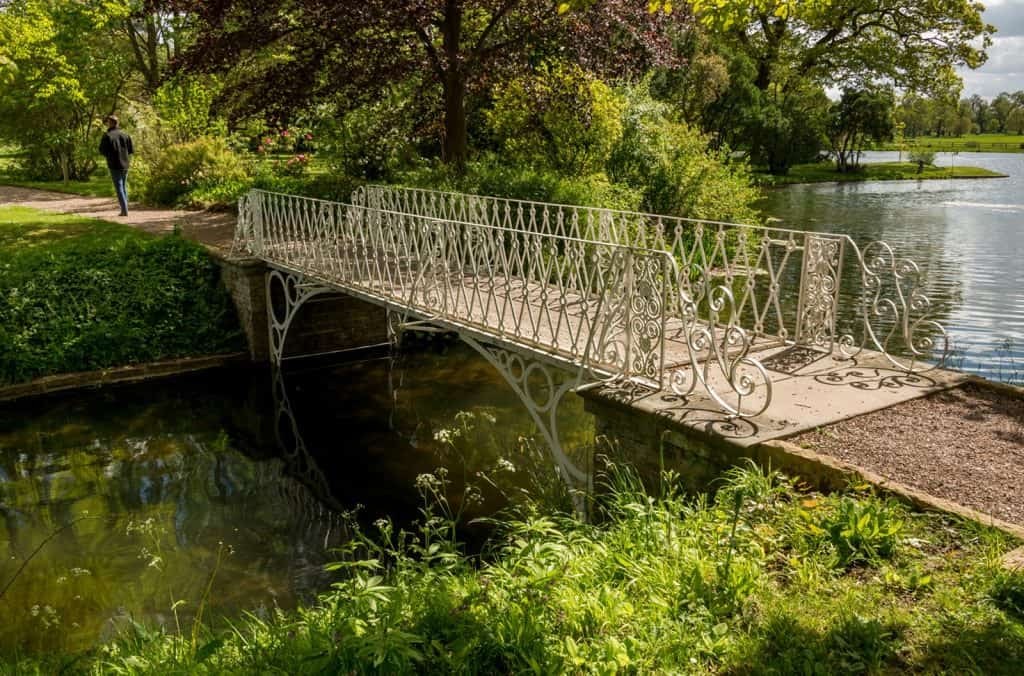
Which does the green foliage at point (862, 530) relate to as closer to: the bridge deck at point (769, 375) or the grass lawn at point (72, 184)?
the bridge deck at point (769, 375)

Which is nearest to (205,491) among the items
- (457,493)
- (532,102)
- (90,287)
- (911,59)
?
(457,493)

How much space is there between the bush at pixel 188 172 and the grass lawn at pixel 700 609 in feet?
53.2

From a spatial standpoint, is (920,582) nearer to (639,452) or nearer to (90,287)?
(639,452)

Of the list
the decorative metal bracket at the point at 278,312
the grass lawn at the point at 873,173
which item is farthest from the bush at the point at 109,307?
the grass lawn at the point at 873,173

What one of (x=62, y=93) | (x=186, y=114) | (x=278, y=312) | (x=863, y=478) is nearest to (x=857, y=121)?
(x=186, y=114)

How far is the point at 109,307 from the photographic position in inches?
462

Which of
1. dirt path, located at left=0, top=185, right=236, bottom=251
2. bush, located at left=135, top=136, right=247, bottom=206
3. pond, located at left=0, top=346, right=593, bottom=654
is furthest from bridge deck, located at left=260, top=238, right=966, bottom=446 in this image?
bush, located at left=135, top=136, right=247, bottom=206

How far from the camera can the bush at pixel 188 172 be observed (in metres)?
18.8

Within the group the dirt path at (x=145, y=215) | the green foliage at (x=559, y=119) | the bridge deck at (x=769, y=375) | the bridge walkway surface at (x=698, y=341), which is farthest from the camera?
the dirt path at (x=145, y=215)

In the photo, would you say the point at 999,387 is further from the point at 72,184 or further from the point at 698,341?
the point at 72,184

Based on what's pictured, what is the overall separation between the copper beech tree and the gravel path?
9161mm

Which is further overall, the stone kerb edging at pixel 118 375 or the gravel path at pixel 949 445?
the stone kerb edging at pixel 118 375

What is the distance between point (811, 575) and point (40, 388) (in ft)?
35.5

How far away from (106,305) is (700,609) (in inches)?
426
